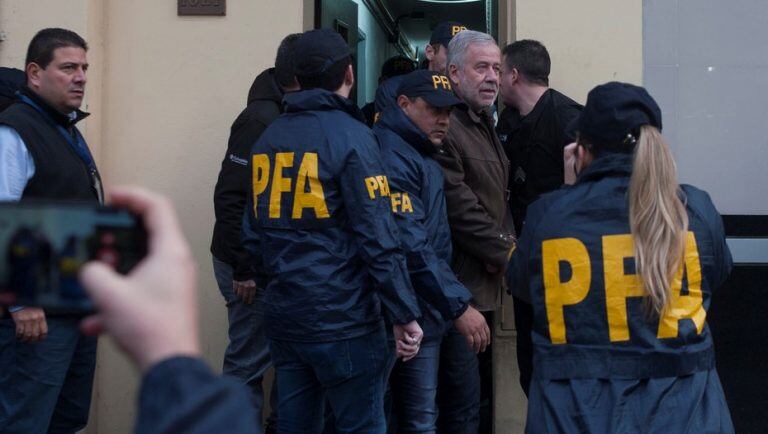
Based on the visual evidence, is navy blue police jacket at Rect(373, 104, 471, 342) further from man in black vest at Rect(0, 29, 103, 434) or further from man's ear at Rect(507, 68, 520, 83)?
man in black vest at Rect(0, 29, 103, 434)

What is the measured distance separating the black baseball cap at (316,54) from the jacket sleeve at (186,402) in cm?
286

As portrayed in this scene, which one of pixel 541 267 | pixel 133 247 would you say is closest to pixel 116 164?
pixel 541 267

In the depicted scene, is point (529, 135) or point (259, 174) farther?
point (529, 135)

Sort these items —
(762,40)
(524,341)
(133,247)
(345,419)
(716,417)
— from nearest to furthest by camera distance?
(133,247)
(716,417)
(345,419)
(524,341)
(762,40)

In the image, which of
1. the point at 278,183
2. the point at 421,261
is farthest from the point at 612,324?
the point at 278,183

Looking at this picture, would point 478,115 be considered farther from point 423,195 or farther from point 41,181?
point 41,181

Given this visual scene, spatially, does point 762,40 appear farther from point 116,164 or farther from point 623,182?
point 116,164

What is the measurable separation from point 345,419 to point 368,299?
441mm

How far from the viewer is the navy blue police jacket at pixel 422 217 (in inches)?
162

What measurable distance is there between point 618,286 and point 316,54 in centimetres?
163

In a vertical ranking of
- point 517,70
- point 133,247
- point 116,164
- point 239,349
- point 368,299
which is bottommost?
point 239,349

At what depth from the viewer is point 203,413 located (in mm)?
1186

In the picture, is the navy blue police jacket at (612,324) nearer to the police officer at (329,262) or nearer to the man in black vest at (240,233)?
the police officer at (329,262)

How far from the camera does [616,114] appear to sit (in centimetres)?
301
